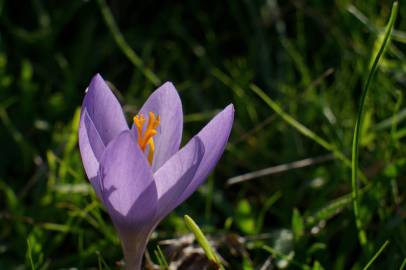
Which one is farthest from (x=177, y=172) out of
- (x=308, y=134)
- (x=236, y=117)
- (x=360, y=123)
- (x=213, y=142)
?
(x=236, y=117)

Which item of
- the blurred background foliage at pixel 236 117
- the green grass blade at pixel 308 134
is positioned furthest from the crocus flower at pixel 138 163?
the green grass blade at pixel 308 134

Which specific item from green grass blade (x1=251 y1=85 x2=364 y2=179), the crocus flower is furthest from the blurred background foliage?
the crocus flower

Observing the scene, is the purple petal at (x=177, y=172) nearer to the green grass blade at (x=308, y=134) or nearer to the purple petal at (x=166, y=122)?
the purple petal at (x=166, y=122)

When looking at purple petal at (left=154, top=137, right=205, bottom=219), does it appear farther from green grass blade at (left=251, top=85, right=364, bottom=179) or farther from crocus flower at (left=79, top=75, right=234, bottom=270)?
green grass blade at (left=251, top=85, right=364, bottom=179)

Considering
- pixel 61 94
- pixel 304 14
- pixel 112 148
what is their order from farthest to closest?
pixel 304 14 < pixel 61 94 < pixel 112 148

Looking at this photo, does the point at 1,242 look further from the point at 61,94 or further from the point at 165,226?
the point at 61,94

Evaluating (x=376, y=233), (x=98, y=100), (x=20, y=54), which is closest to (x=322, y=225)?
(x=376, y=233)
